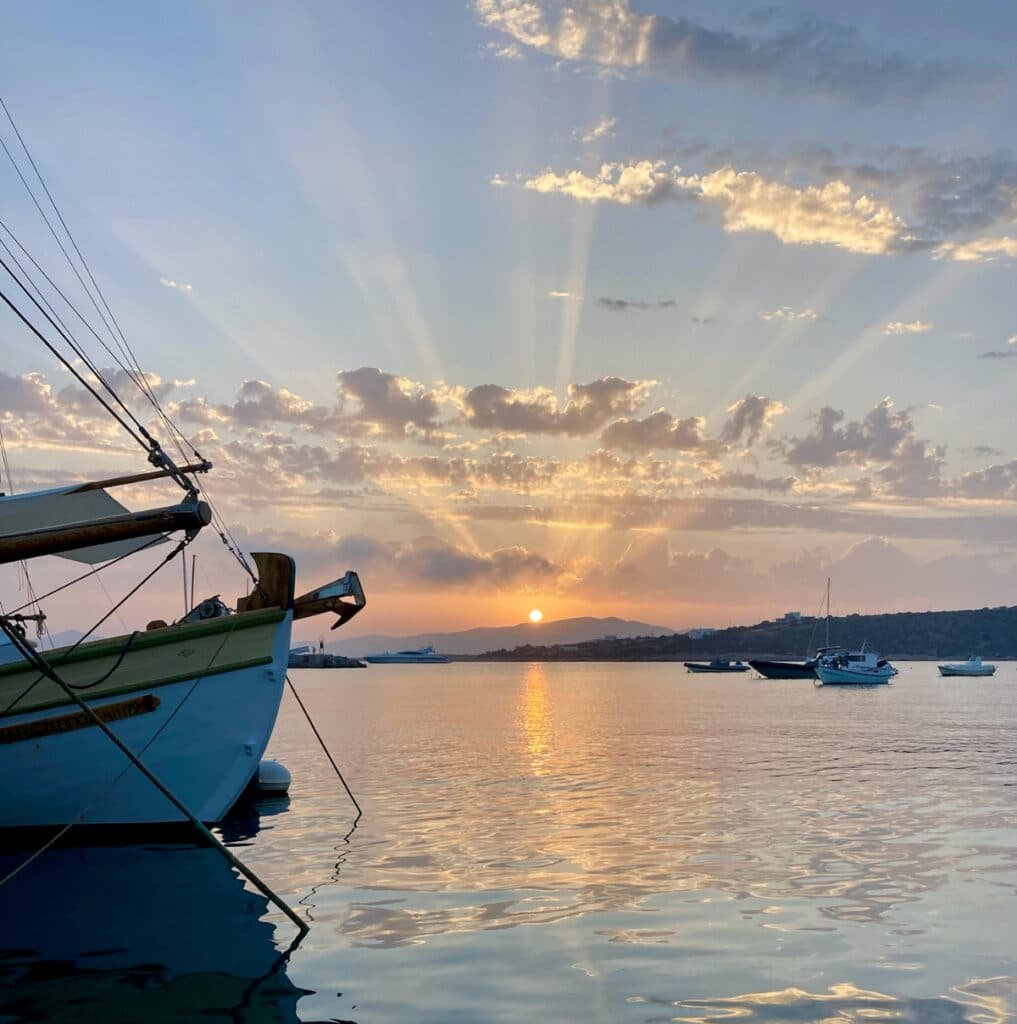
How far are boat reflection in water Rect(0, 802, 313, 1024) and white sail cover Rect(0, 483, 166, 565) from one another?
6.58m

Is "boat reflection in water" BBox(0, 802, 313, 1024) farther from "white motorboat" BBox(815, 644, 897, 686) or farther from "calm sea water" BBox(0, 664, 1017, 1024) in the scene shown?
"white motorboat" BBox(815, 644, 897, 686)

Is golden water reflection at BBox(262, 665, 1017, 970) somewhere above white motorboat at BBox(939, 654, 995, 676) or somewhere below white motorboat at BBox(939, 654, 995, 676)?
below

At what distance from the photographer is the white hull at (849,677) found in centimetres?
13262

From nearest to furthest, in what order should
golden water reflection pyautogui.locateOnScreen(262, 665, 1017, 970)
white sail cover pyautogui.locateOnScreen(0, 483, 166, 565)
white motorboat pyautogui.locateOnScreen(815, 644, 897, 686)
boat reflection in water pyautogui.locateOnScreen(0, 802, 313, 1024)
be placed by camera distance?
boat reflection in water pyautogui.locateOnScreen(0, 802, 313, 1024) → golden water reflection pyautogui.locateOnScreen(262, 665, 1017, 970) → white sail cover pyautogui.locateOnScreen(0, 483, 166, 565) → white motorboat pyautogui.locateOnScreen(815, 644, 897, 686)

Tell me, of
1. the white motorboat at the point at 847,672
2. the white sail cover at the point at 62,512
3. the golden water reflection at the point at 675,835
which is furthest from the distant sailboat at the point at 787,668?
the white sail cover at the point at 62,512

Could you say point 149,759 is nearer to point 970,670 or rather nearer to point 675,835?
point 675,835

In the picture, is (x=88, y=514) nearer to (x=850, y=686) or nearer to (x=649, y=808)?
(x=649, y=808)

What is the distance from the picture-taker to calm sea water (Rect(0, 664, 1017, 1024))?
Answer: 1209 centimetres

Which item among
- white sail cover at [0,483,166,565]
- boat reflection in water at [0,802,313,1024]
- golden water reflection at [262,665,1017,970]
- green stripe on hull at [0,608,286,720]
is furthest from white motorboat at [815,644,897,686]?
boat reflection in water at [0,802,313,1024]

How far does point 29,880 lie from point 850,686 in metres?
127

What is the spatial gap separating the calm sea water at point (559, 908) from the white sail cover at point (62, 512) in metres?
7.54

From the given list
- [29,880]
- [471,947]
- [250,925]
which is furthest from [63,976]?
[29,880]

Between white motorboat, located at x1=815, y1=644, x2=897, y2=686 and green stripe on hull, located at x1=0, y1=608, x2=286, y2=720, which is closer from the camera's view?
green stripe on hull, located at x1=0, y1=608, x2=286, y2=720

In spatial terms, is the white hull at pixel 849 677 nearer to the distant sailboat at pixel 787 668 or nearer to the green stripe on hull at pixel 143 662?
the distant sailboat at pixel 787 668
